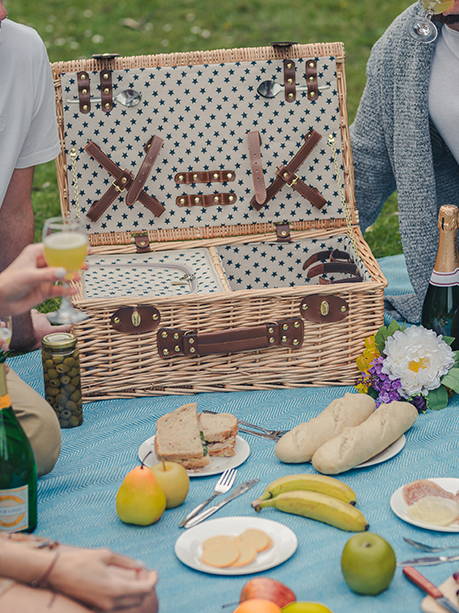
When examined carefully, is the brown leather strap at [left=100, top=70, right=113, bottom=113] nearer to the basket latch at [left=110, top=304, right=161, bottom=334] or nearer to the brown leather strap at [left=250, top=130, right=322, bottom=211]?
the brown leather strap at [left=250, top=130, right=322, bottom=211]

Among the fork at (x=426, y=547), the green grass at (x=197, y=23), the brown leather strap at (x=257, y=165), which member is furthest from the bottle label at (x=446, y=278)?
the green grass at (x=197, y=23)

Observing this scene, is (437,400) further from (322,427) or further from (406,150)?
(406,150)

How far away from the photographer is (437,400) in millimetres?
2572

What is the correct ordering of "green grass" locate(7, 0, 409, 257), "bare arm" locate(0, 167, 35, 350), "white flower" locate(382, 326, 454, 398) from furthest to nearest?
"green grass" locate(7, 0, 409, 257), "bare arm" locate(0, 167, 35, 350), "white flower" locate(382, 326, 454, 398)

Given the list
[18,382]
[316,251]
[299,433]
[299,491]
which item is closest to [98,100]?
[316,251]

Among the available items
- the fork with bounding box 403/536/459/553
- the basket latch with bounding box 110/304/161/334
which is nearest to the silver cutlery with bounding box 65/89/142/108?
the basket latch with bounding box 110/304/161/334

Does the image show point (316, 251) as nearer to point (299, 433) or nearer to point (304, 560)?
point (299, 433)

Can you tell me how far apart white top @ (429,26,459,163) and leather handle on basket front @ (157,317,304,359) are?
0.80 meters

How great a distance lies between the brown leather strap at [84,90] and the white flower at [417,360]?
1.13m

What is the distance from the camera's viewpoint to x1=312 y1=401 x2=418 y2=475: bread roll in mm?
2221

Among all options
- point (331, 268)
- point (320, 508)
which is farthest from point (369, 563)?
point (331, 268)

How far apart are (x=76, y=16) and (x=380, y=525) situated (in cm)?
548

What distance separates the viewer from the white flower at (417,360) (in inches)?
100

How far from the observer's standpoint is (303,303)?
8.68ft
